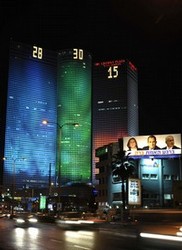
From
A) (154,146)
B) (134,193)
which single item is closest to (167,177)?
(154,146)

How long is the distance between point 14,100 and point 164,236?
181611mm

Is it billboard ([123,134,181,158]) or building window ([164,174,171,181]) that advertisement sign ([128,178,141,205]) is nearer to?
billboard ([123,134,181,158])

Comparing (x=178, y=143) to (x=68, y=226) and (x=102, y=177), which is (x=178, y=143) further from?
(x=68, y=226)

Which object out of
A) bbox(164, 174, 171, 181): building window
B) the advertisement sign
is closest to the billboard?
bbox(164, 174, 171, 181): building window

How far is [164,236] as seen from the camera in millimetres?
19562

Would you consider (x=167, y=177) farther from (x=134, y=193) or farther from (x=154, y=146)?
(x=134, y=193)

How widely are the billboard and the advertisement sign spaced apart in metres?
39.2

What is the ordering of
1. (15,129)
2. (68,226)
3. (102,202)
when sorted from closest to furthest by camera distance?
(68,226), (102,202), (15,129)

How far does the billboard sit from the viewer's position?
105438 millimetres

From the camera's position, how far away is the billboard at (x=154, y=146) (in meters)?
105

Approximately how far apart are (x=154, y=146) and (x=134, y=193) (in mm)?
44044

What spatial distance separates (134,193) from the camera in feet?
211

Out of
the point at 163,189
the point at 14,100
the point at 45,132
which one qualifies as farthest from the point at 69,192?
the point at 163,189

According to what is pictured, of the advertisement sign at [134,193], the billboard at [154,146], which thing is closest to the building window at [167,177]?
the billboard at [154,146]
